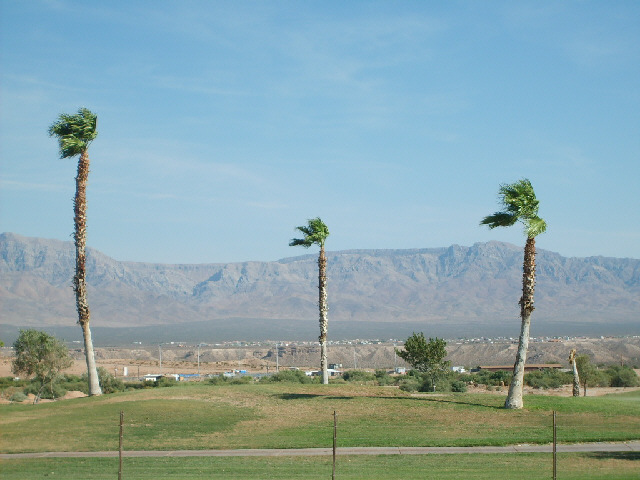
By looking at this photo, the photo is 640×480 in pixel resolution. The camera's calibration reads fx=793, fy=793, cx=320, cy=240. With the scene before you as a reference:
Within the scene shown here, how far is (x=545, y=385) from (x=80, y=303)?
3143 centimetres

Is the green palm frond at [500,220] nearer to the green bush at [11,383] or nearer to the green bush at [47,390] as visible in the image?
the green bush at [47,390]

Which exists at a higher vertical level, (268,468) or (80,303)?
(80,303)

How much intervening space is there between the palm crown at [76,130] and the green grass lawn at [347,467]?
57.6 feet

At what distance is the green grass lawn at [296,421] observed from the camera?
25.1 metres

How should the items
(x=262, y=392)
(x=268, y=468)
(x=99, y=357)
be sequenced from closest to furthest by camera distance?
(x=268, y=468) → (x=262, y=392) → (x=99, y=357)

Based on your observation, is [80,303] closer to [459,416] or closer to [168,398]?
Result: [168,398]

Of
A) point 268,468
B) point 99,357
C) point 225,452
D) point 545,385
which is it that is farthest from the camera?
point 99,357

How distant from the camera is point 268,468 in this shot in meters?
21.5

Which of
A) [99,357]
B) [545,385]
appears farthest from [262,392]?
[99,357]

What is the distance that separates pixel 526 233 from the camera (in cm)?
3028

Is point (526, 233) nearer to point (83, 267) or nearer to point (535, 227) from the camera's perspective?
point (535, 227)

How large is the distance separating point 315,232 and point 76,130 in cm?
1428

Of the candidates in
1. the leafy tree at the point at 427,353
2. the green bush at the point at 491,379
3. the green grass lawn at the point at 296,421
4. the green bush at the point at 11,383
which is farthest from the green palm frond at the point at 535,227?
the green bush at the point at 11,383

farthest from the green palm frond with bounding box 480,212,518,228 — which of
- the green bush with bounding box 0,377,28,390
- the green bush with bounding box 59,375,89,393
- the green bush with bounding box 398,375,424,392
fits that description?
the green bush with bounding box 0,377,28,390
